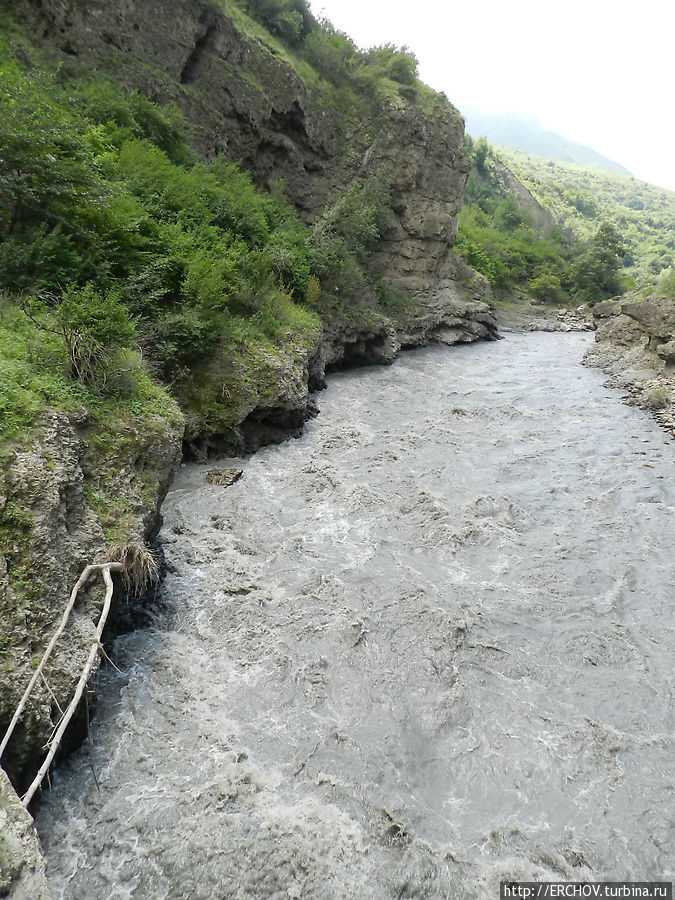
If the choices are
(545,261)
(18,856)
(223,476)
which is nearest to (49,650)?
(18,856)

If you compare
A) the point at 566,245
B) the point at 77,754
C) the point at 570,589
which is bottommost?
the point at 77,754

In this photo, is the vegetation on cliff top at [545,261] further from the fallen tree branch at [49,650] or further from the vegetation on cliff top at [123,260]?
the fallen tree branch at [49,650]

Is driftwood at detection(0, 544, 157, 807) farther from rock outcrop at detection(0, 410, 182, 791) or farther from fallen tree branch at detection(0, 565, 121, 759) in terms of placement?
rock outcrop at detection(0, 410, 182, 791)

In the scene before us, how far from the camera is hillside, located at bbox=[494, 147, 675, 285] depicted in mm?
100431

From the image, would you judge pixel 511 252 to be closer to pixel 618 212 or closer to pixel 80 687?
pixel 80 687

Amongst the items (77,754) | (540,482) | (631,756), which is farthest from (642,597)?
(77,754)

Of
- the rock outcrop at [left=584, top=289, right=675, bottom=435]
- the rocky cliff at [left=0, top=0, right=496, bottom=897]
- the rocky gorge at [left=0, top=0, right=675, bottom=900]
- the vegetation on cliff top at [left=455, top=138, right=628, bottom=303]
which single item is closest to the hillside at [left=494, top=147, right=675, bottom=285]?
the vegetation on cliff top at [left=455, top=138, right=628, bottom=303]

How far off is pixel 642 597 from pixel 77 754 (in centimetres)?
915

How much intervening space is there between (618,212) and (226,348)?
556 ft

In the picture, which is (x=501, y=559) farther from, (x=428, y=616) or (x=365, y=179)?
(x=365, y=179)

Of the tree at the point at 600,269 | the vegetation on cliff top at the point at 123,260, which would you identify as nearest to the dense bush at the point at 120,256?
the vegetation on cliff top at the point at 123,260

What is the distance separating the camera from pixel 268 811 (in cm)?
528

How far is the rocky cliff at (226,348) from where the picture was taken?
5598mm

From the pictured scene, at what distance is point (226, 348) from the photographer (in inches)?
551
